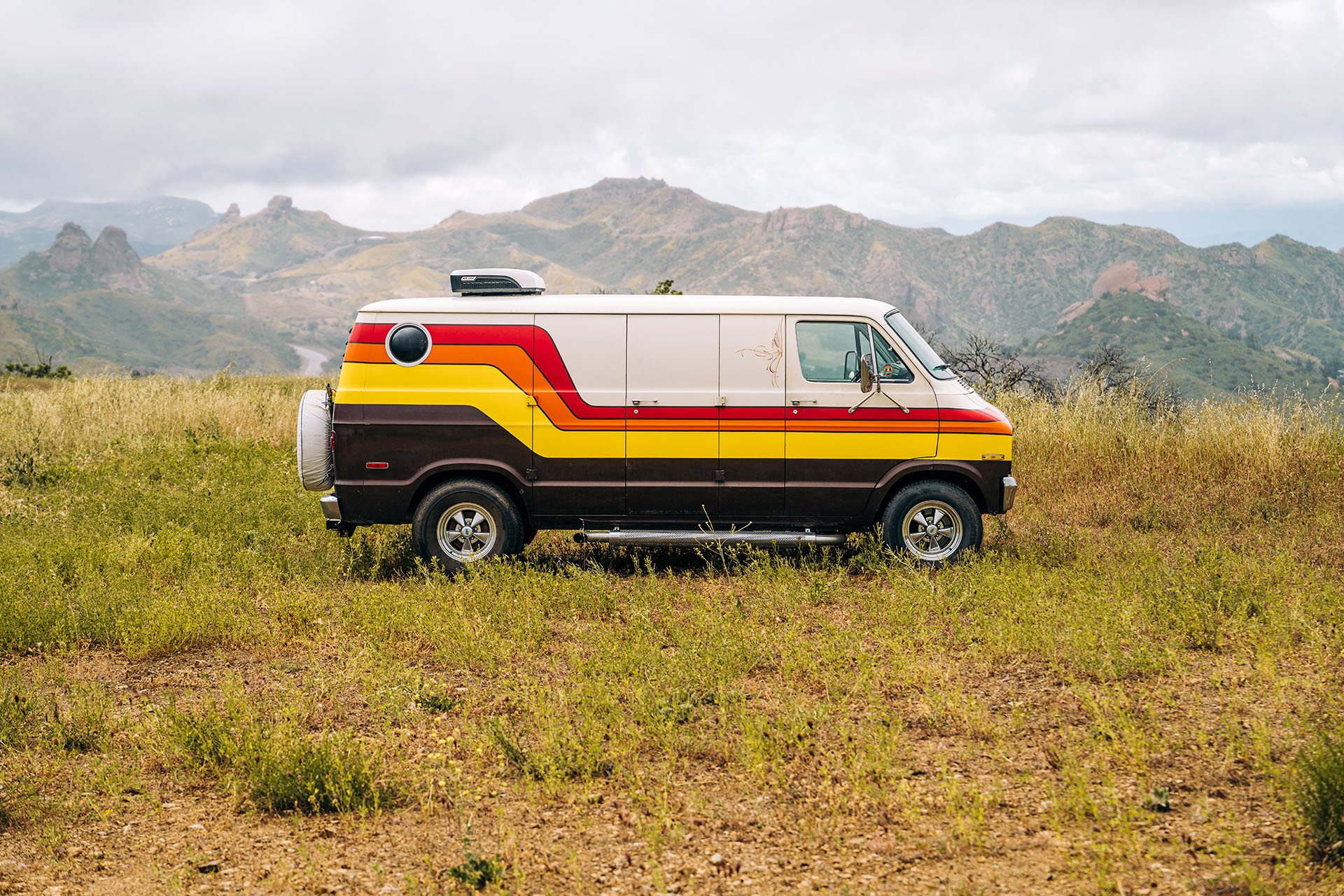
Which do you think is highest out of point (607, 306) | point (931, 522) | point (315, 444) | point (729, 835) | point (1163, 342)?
point (1163, 342)

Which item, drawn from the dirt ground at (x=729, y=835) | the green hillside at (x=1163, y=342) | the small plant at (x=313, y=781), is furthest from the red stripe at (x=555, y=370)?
Result: the green hillside at (x=1163, y=342)

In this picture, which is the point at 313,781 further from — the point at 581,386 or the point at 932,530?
the point at 932,530

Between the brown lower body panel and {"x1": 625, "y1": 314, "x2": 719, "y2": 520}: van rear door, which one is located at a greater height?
{"x1": 625, "y1": 314, "x2": 719, "y2": 520}: van rear door

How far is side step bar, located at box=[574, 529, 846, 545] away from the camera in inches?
299

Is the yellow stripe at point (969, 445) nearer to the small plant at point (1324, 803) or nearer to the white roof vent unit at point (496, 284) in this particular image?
the white roof vent unit at point (496, 284)

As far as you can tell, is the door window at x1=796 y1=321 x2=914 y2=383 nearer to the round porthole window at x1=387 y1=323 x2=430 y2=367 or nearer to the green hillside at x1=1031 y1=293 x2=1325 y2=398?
the round porthole window at x1=387 y1=323 x2=430 y2=367

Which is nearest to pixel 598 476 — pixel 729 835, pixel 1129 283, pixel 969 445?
pixel 969 445

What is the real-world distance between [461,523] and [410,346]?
1.59 m

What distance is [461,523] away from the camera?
783cm

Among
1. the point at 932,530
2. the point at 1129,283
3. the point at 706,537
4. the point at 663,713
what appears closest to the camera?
the point at 663,713

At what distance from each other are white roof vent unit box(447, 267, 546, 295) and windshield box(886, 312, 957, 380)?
10.3ft

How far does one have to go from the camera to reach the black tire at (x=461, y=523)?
25.4 ft

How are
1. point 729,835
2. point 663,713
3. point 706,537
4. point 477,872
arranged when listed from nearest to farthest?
point 477,872 < point 729,835 < point 663,713 < point 706,537

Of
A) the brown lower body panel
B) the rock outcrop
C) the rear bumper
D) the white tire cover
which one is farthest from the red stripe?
the rock outcrop
